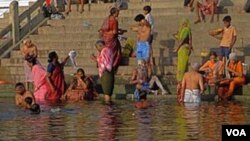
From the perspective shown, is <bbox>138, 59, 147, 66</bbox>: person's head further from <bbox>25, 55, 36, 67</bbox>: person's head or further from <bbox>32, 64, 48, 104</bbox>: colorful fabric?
<bbox>25, 55, 36, 67</bbox>: person's head

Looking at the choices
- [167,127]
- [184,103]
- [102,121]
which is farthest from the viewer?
[184,103]

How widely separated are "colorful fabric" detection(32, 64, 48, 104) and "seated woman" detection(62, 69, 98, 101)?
531 mm

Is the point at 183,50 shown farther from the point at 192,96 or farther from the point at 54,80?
the point at 54,80

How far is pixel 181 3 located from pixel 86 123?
13049 millimetres

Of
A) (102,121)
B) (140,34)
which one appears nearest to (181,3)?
(140,34)

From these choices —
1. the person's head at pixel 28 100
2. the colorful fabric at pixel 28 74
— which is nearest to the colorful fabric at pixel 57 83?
the colorful fabric at pixel 28 74

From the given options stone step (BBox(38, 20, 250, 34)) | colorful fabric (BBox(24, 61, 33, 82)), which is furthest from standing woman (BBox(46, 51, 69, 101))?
stone step (BBox(38, 20, 250, 34))

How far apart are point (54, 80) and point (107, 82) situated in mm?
1920

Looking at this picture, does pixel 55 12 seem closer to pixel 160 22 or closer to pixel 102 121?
pixel 160 22

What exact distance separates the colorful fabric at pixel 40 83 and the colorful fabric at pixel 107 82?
6.11ft

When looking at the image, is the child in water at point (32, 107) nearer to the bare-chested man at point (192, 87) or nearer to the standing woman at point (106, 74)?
the standing woman at point (106, 74)

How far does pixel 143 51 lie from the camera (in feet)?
76.1

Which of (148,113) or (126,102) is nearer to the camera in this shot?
(148,113)

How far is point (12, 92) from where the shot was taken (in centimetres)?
2445
